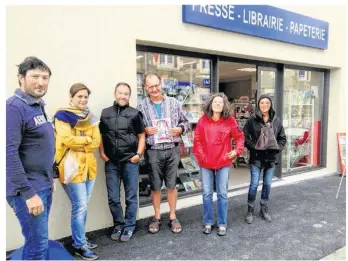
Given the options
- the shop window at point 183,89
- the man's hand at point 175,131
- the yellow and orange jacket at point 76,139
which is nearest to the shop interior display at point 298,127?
the shop window at point 183,89

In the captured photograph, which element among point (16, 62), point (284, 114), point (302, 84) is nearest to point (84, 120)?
point (16, 62)

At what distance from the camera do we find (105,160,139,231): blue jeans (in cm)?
363

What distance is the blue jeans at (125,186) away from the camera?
11.9ft

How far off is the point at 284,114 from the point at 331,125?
1.43m

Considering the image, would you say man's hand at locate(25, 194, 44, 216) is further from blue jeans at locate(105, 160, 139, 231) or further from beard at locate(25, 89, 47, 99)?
blue jeans at locate(105, 160, 139, 231)

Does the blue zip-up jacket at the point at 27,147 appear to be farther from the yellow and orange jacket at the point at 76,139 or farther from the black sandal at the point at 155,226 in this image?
the black sandal at the point at 155,226

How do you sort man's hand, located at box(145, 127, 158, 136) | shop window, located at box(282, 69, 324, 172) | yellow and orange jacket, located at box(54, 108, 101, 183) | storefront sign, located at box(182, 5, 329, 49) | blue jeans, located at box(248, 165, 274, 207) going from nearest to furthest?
1. yellow and orange jacket, located at box(54, 108, 101, 183)
2. man's hand, located at box(145, 127, 158, 136)
3. blue jeans, located at box(248, 165, 274, 207)
4. storefront sign, located at box(182, 5, 329, 49)
5. shop window, located at box(282, 69, 324, 172)

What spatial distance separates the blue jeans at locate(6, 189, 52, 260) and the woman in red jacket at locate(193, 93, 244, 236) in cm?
191

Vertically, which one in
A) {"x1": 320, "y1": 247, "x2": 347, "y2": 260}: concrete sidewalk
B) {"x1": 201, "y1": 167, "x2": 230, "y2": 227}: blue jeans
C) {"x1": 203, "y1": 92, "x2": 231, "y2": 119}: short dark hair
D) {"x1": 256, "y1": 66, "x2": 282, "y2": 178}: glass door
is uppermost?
{"x1": 256, "y1": 66, "x2": 282, "y2": 178}: glass door

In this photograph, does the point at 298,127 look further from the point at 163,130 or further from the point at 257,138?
the point at 163,130

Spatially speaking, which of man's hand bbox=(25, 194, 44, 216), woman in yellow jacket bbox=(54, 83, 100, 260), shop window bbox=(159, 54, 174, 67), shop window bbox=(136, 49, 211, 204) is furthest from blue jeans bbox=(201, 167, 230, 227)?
man's hand bbox=(25, 194, 44, 216)

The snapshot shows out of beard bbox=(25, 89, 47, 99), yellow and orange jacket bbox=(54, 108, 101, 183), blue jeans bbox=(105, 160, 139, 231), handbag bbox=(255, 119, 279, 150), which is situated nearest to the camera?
beard bbox=(25, 89, 47, 99)

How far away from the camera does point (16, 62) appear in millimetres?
3201

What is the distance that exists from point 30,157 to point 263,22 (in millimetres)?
4415
